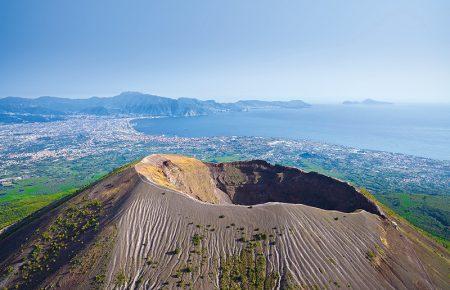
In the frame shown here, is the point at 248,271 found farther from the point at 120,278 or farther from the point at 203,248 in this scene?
the point at 120,278

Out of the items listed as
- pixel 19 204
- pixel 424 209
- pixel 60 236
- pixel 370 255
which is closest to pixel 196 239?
pixel 60 236

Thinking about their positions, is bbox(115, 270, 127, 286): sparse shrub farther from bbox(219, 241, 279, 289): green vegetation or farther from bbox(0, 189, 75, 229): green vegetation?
bbox(0, 189, 75, 229): green vegetation

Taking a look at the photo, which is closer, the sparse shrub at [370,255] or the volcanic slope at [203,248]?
the volcanic slope at [203,248]

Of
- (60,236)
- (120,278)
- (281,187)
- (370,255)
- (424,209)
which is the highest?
(120,278)

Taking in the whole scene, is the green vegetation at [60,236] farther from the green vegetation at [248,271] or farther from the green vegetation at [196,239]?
the green vegetation at [248,271]

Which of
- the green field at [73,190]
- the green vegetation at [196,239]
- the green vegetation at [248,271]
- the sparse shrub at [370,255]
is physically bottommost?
the green field at [73,190]

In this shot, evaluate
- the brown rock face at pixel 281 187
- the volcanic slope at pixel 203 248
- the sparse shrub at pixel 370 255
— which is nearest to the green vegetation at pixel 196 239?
the volcanic slope at pixel 203 248

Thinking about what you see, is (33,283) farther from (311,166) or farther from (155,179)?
(311,166)

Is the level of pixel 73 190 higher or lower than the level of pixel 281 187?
lower

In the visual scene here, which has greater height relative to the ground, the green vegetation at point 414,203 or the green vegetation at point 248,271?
the green vegetation at point 248,271
